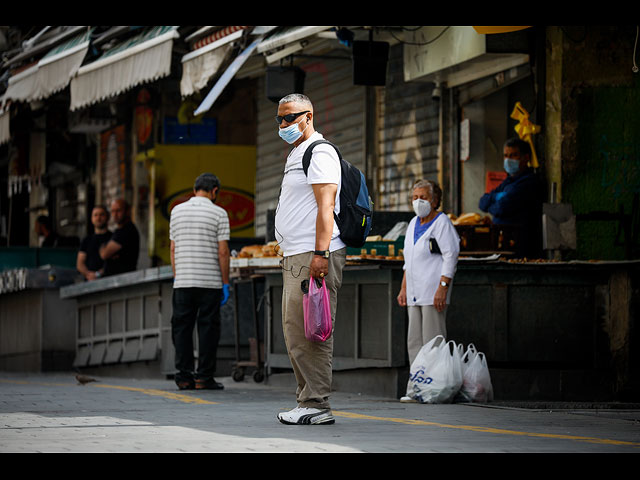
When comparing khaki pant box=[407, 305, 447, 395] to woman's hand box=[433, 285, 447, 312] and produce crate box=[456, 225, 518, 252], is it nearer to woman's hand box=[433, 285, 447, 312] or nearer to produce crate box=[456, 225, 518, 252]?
woman's hand box=[433, 285, 447, 312]

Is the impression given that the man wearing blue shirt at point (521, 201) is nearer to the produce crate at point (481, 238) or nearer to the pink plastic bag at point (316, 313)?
the produce crate at point (481, 238)

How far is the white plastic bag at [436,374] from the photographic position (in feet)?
31.4

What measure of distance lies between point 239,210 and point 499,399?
32.7 feet

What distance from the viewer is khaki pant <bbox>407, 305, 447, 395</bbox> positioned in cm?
996

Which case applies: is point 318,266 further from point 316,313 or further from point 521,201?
point 521,201

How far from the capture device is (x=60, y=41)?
1962cm

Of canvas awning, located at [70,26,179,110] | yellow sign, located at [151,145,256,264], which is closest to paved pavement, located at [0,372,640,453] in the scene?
canvas awning, located at [70,26,179,110]

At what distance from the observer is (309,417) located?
24.2 ft

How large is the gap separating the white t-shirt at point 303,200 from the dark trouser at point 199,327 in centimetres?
416

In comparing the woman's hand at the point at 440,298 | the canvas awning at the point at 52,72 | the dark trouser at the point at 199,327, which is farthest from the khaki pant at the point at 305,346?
the canvas awning at the point at 52,72

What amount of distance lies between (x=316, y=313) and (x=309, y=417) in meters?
0.64

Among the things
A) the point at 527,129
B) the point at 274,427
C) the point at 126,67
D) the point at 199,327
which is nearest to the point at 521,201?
the point at 527,129
